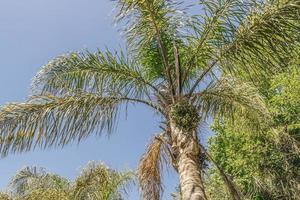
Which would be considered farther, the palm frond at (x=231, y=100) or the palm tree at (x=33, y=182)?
the palm tree at (x=33, y=182)

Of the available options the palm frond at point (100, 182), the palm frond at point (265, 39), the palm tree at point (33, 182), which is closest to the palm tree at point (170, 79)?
the palm frond at point (265, 39)

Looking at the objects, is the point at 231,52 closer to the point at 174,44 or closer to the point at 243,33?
the point at 243,33

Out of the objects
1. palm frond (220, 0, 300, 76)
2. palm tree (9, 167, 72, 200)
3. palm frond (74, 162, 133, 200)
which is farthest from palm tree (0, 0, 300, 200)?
palm tree (9, 167, 72, 200)

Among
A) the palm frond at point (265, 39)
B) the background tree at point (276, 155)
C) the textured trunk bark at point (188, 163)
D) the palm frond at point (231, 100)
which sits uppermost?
the background tree at point (276, 155)

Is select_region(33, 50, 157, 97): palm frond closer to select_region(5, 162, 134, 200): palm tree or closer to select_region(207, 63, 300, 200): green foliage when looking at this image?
select_region(5, 162, 134, 200): palm tree

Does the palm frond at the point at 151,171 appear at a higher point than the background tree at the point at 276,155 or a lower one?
lower

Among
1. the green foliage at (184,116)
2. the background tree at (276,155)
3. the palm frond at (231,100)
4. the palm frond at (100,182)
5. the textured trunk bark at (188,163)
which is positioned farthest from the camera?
the background tree at (276,155)

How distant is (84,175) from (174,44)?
5.67 meters

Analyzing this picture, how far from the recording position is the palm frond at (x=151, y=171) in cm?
993

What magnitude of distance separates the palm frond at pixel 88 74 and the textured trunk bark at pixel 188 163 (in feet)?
5.06

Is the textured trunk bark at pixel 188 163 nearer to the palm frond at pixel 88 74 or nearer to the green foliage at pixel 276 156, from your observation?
the palm frond at pixel 88 74

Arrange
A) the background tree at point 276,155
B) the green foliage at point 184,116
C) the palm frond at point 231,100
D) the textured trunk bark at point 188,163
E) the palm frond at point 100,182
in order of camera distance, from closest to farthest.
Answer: the textured trunk bark at point 188,163 → the green foliage at point 184,116 → the palm frond at point 231,100 → the palm frond at point 100,182 → the background tree at point 276,155

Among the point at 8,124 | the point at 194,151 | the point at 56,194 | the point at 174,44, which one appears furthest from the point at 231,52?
the point at 56,194

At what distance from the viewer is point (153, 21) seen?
350 inches
